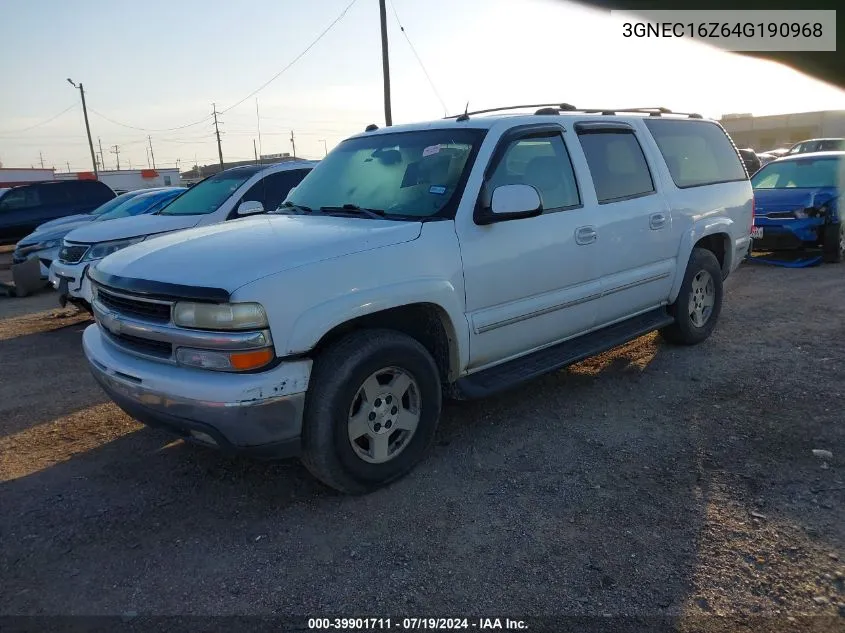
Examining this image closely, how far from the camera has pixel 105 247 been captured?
7.23 metres

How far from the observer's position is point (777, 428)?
4.12 meters


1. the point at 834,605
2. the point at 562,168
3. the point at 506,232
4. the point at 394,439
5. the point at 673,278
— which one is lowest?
the point at 834,605

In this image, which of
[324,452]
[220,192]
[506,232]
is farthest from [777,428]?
[220,192]

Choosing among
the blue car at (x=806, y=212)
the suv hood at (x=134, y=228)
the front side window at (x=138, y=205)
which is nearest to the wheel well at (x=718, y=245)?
the blue car at (x=806, y=212)

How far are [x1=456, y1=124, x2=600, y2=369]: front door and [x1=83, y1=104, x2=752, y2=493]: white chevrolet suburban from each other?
0.01 metres

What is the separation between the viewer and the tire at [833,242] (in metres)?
9.54

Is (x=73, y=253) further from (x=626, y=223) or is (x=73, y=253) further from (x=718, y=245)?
(x=718, y=245)

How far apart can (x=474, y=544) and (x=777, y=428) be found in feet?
7.46

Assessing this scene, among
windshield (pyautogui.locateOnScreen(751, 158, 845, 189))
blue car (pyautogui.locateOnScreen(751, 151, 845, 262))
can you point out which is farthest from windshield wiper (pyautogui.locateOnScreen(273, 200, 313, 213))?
windshield (pyautogui.locateOnScreen(751, 158, 845, 189))

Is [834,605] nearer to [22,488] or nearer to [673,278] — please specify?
[673,278]

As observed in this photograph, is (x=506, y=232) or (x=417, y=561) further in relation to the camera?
(x=506, y=232)

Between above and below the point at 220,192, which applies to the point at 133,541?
below

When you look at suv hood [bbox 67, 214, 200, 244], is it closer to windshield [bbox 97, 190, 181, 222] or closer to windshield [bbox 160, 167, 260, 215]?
windshield [bbox 160, 167, 260, 215]

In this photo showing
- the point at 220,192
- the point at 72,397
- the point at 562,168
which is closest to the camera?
the point at 562,168
